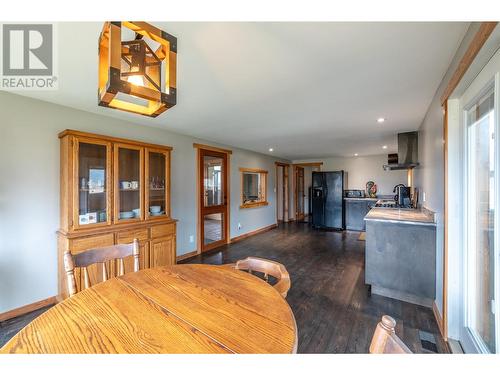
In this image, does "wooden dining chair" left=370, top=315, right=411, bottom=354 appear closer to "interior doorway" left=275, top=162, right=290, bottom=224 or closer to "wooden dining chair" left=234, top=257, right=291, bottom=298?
"wooden dining chair" left=234, top=257, right=291, bottom=298

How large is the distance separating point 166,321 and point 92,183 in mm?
2418

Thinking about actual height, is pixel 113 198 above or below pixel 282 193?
above

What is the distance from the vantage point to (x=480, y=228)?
5.17 feet

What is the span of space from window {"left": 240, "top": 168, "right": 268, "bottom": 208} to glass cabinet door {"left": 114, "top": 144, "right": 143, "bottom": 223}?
2.87 m

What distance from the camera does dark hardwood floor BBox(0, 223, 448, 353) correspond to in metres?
1.87

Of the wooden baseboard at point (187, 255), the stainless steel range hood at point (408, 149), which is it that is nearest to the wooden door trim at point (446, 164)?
the stainless steel range hood at point (408, 149)

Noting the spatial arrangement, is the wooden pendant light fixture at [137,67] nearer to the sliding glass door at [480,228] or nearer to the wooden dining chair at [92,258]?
the wooden dining chair at [92,258]

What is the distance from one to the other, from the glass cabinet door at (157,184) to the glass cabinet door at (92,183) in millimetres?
511

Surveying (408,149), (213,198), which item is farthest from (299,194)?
(408,149)

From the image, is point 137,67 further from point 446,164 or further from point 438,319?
point 438,319

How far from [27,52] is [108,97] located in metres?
1.30
